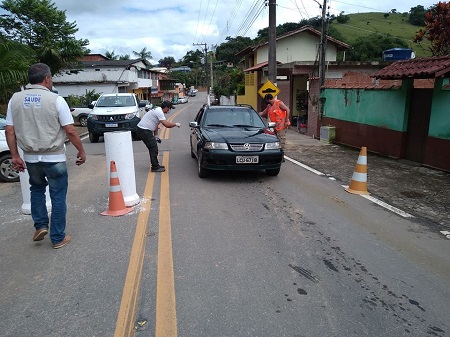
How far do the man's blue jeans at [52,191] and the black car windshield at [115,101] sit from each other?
1145cm

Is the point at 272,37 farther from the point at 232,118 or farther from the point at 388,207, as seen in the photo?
the point at 388,207

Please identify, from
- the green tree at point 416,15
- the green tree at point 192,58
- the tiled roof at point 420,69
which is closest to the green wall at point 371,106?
the tiled roof at point 420,69

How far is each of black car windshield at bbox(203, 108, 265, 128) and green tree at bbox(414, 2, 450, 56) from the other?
843 cm

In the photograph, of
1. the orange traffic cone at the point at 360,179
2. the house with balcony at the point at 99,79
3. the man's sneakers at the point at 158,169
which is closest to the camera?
the orange traffic cone at the point at 360,179

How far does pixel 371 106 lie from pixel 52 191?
33.1 ft

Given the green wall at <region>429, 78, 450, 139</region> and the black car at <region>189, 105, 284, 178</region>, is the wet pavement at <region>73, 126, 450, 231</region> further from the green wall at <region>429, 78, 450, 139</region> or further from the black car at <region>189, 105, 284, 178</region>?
the black car at <region>189, 105, 284, 178</region>

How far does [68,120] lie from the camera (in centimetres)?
418

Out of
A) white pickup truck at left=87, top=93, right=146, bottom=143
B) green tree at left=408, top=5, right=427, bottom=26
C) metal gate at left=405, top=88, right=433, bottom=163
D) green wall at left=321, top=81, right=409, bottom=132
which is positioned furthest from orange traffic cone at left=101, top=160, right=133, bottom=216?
green tree at left=408, top=5, right=427, bottom=26

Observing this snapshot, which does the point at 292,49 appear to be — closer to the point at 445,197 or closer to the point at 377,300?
the point at 445,197

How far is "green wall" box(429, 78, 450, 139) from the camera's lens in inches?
337

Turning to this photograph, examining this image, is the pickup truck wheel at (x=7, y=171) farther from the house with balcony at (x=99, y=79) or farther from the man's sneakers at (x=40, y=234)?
the house with balcony at (x=99, y=79)

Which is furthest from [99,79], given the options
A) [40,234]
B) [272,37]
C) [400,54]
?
[40,234]

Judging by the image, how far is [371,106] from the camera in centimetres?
1173

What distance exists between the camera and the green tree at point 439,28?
501 inches
